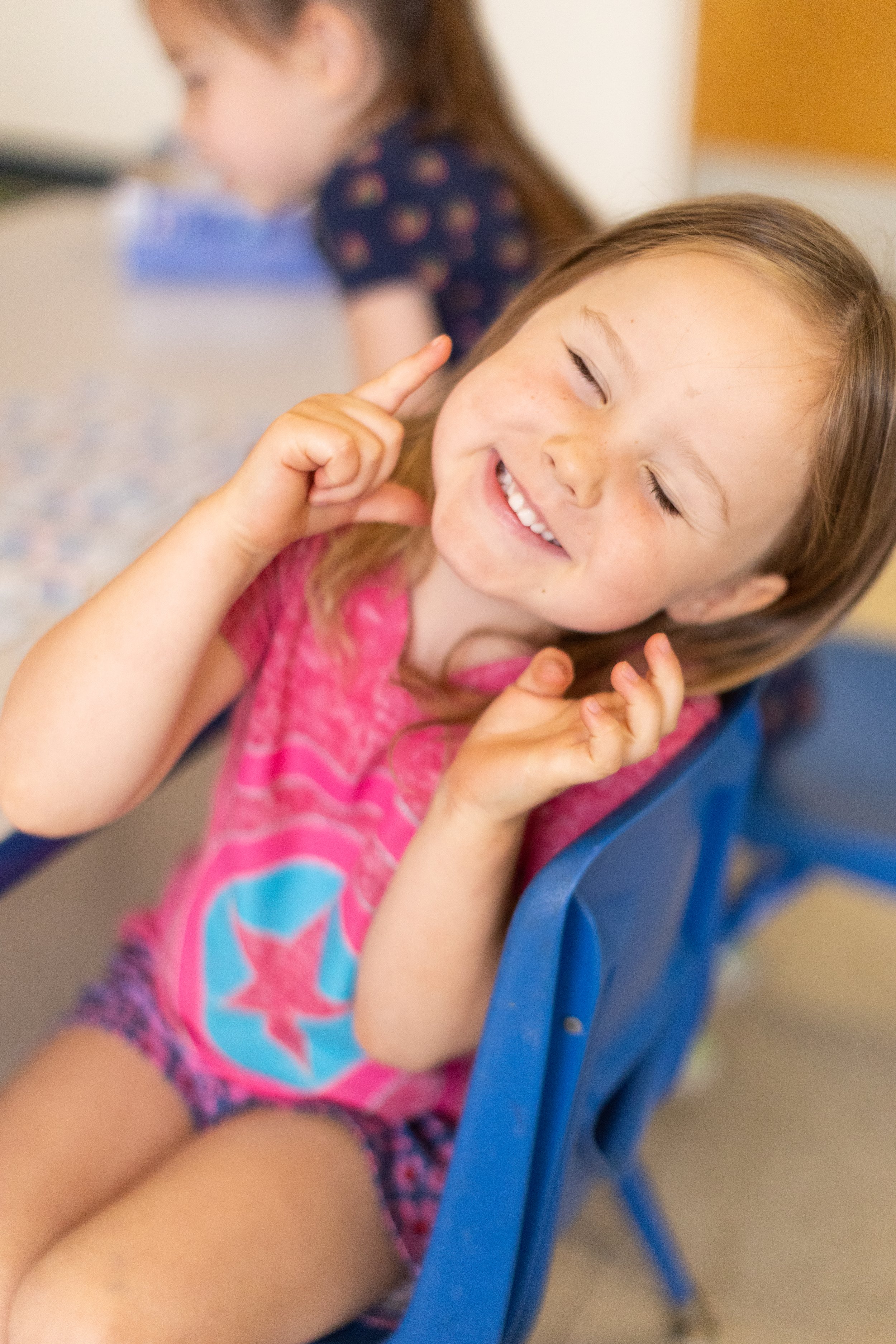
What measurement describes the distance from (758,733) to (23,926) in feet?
2.51

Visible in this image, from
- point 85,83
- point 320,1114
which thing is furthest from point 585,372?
point 85,83

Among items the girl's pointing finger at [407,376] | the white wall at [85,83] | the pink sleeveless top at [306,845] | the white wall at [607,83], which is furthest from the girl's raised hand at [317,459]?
the white wall at [85,83]

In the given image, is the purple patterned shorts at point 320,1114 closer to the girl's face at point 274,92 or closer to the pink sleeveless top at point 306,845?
the pink sleeveless top at point 306,845

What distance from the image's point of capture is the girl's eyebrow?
0.69 m

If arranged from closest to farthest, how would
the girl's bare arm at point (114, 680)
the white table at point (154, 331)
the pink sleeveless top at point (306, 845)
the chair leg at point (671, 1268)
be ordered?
the girl's bare arm at point (114, 680) < the pink sleeveless top at point (306, 845) < the chair leg at point (671, 1268) < the white table at point (154, 331)

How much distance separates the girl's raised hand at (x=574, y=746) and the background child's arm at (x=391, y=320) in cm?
59

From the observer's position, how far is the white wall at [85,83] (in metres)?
2.19

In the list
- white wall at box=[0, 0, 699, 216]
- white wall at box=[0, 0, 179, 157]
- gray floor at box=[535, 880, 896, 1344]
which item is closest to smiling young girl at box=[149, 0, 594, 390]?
white wall at box=[0, 0, 699, 216]

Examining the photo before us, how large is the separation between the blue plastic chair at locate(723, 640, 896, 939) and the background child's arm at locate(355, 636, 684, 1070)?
459 millimetres

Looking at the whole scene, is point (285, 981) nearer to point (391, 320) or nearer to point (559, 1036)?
point (559, 1036)

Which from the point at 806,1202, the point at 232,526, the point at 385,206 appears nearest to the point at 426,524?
the point at 232,526

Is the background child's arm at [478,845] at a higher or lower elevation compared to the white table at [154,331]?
lower

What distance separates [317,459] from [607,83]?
1.39 meters

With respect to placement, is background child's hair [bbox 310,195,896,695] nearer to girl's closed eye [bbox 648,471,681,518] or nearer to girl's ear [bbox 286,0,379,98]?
girl's closed eye [bbox 648,471,681,518]
